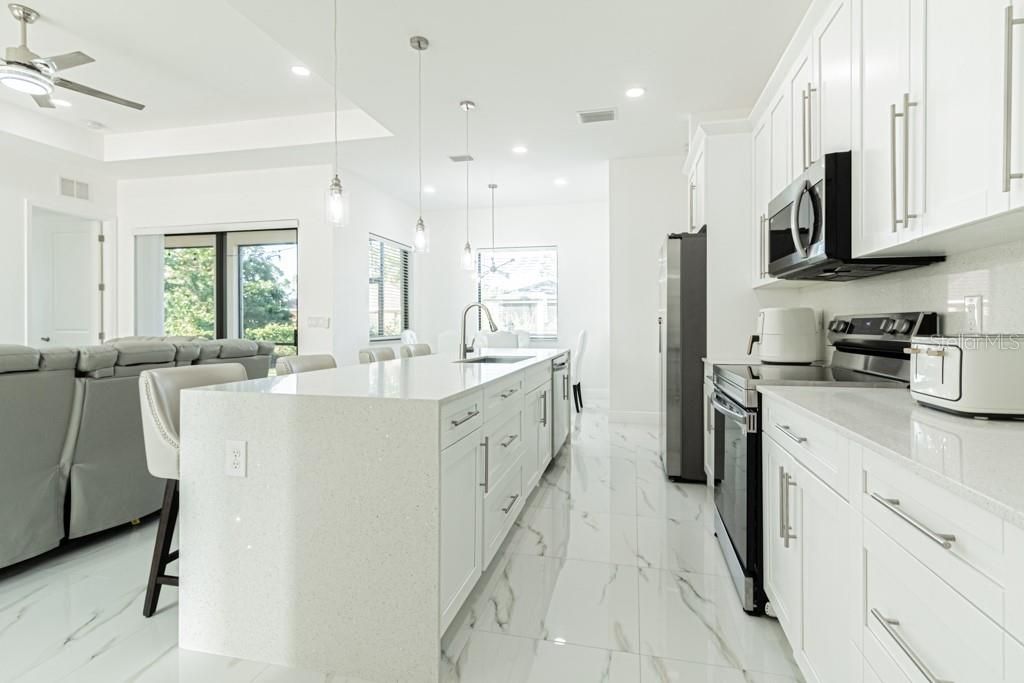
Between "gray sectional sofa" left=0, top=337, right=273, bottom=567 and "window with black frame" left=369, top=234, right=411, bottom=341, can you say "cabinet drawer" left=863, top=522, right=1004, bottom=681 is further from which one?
"window with black frame" left=369, top=234, right=411, bottom=341

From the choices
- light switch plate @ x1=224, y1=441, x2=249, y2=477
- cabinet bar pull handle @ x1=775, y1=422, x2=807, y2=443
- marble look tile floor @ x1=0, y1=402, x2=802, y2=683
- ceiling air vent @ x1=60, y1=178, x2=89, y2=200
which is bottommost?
marble look tile floor @ x1=0, y1=402, x2=802, y2=683

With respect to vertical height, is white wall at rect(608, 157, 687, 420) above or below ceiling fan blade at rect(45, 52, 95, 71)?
below

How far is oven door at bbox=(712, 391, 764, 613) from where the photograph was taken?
6.17 ft

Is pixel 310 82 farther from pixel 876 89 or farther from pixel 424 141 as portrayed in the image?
pixel 876 89

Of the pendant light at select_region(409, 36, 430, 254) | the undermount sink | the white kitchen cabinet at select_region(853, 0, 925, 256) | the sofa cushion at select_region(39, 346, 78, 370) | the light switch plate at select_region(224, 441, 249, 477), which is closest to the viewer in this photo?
the white kitchen cabinet at select_region(853, 0, 925, 256)

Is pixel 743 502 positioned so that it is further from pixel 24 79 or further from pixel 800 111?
pixel 24 79

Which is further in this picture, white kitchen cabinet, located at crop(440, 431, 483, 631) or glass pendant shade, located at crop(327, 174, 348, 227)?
glass pendant shade, located at crop(327, 174, 348, 227)

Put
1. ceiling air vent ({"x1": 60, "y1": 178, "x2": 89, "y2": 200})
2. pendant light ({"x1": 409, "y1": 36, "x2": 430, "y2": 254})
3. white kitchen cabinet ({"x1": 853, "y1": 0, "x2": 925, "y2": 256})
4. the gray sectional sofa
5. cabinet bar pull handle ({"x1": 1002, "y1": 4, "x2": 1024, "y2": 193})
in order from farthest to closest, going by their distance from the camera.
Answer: ceiling air vent ({"x1": 60, "y1": 178, "x2": 89, "y2": 200}), pendant light ({"x1": 409, "y1": 36, "x2": 430, "y2": 254}), the gray sectional sofa, white kitchen cabinet ({"x1": 853, "y1": 0, "x2": 925, "y2": 256}), cabinet bar pull handle ({"x1": 1002, "y1": 4, "x2": 1024, "y2": 193})

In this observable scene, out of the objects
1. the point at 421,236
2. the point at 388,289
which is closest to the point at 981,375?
the point at 421,236

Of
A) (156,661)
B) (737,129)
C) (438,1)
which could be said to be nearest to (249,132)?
(438,1)

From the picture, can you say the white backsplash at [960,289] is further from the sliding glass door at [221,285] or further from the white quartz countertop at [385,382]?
the sliding glass door at [221,285]

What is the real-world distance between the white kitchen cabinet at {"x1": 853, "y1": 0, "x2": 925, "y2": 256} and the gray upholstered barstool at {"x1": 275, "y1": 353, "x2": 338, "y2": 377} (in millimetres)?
2513

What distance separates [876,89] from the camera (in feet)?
5.42

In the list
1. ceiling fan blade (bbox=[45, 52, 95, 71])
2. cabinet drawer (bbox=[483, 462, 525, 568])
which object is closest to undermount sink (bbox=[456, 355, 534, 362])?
cabinet drawer (bbox=[483, 462, 525, 568])
